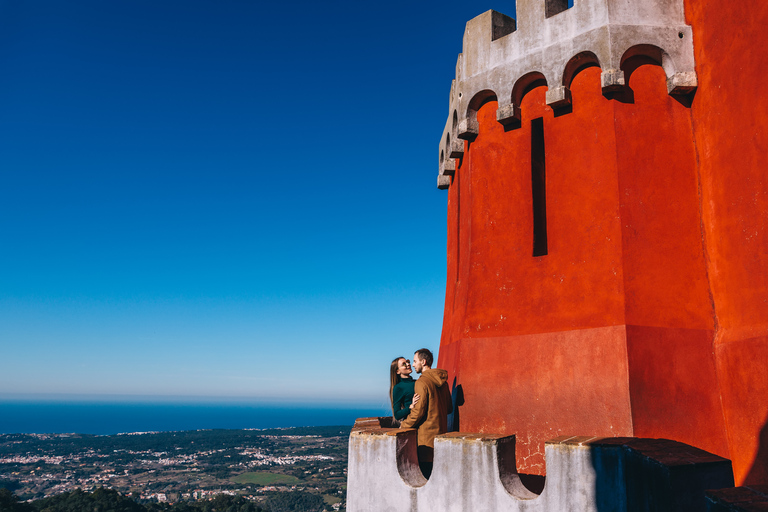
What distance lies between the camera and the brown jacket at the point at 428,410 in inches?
184

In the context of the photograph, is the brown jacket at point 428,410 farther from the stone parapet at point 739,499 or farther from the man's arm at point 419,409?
the stone parapet at point 739,499

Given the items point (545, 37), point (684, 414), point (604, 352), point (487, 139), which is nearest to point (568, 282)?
point (604, 352)

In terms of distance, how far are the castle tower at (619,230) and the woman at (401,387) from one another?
1.60 ft

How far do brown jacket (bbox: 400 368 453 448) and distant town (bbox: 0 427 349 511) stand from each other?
49.6m

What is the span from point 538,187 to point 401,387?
2.42 metres

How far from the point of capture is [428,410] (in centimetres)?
473

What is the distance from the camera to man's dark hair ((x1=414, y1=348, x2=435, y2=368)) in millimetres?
5364

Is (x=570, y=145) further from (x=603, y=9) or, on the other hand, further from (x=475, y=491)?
(x=475, y=491)

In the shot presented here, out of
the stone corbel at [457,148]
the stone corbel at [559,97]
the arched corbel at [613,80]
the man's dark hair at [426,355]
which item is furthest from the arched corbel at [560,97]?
the man's dark hair at [426,355]

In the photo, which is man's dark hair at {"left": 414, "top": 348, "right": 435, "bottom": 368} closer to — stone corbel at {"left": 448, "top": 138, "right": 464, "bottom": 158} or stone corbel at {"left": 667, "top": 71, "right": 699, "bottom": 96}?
stone corbel at {"left": 448, "top": 138, "right": 464, "bottom": 158}

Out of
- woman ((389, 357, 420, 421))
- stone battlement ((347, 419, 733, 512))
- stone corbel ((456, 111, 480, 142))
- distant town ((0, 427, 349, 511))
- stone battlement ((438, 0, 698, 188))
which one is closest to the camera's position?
stone battlement ((347, 419, 733, 512))

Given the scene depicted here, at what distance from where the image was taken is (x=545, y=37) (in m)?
5.27

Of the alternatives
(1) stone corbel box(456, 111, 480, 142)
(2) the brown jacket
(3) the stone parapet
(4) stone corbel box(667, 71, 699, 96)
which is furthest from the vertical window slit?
(3) the stone parapet

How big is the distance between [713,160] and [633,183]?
64 centimetres
